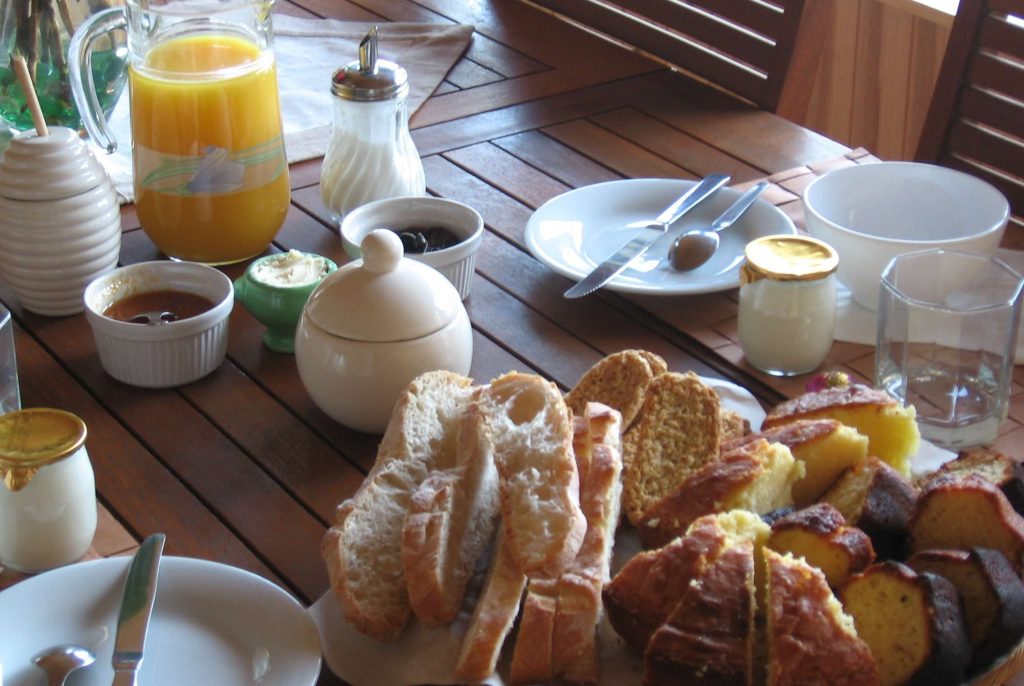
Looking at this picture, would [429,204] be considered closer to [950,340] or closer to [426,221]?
[426,221]

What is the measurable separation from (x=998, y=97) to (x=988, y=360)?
682 millimetres

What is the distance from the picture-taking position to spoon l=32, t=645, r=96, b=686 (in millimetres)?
772

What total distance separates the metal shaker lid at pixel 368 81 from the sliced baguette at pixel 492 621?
0.67 metres

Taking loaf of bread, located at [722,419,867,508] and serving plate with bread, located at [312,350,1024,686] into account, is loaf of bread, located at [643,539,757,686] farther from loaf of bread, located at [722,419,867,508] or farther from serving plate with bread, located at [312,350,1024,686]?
loaf of bread, located at [722,419,867,508]

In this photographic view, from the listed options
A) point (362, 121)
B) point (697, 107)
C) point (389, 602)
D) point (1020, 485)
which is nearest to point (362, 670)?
point (389, 602)

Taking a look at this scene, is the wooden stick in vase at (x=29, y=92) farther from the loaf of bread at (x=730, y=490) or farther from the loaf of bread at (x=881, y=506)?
the loaf of bread at (x=881, y=506)

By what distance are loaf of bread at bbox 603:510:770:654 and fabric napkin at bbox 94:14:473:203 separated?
98 centimetres

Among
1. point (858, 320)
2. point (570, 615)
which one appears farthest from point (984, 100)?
point (570, 615)

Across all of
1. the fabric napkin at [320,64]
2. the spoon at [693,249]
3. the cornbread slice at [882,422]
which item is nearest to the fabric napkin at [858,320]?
the spoon at [693,249]

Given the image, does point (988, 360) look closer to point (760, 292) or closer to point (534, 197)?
point (760, 292)

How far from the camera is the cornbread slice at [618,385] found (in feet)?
3.27

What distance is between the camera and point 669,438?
96 centimetres

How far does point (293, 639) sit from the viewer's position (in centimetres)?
A: 81

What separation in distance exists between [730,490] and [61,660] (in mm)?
451
